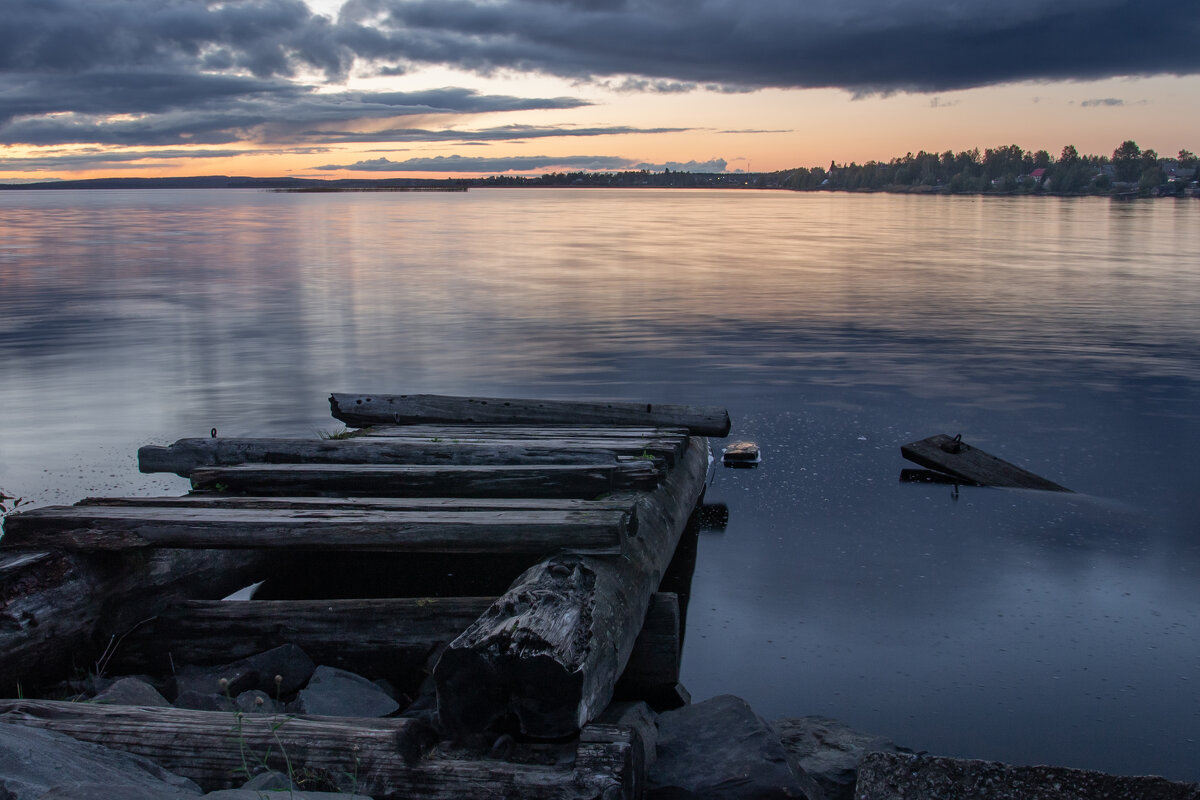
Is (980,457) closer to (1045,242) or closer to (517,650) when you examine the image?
(517,650)

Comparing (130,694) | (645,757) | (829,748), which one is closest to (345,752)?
(645,757)

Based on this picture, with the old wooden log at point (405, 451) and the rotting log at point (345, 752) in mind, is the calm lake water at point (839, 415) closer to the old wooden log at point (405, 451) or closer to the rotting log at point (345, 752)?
the old wooden log at point (405, 451)

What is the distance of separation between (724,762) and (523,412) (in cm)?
566

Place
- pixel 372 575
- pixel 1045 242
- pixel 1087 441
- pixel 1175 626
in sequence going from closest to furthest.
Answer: pixel 1175 626
pixel 372 575
pixel 1087 441
pixel 1045 242

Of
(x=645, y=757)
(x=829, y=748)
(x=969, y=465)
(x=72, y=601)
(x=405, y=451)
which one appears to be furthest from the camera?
(x=969, y=465)

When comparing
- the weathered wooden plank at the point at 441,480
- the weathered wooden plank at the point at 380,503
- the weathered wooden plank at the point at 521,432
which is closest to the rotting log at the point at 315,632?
the weathered wooden plank at the point at 380,503

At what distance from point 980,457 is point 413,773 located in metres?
8.45

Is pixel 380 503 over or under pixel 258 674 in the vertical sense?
over

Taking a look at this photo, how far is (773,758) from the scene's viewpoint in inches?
172

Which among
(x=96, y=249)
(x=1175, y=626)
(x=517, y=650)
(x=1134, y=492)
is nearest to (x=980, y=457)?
(x=1134, y=492)

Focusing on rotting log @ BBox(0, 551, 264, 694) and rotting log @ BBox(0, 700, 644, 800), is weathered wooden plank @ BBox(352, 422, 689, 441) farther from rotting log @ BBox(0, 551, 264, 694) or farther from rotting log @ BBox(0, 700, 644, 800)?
rotting log @ BBox(0, 700, 644, 800)

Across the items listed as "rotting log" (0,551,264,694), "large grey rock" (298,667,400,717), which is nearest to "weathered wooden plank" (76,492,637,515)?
"rotting log" (0,551,264,694)

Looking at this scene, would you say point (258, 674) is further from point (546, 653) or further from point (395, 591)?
point (546, 653)

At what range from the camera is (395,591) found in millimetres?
7297
